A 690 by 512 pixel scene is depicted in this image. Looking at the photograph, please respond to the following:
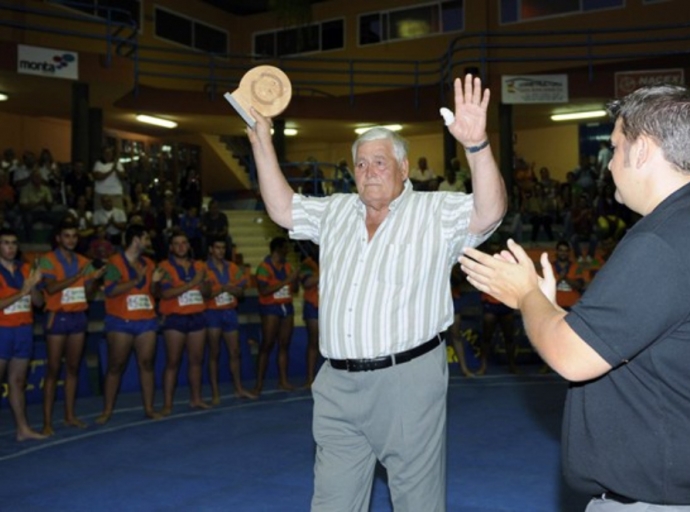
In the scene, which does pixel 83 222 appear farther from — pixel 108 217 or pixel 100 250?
pixel 100 250

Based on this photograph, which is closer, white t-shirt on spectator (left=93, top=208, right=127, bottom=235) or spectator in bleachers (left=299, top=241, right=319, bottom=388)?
spectator in bleachers (left=299, top=241, right=319, bottom=388)

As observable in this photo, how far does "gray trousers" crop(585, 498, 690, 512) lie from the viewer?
2088 millimetres

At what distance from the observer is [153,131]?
74.0 ft

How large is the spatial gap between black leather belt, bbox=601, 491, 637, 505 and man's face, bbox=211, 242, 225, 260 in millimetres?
7942

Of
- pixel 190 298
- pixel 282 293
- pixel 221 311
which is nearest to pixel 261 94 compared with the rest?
pixel 190 298

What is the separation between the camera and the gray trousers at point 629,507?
209cm

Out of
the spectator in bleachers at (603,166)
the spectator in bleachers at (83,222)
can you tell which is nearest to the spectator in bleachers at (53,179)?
the spectator in bleachers at (83,222)

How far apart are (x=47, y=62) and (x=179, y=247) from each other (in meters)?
6.57

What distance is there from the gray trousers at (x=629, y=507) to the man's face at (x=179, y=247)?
24.3 feet

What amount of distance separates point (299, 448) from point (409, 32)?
17544 millimetres

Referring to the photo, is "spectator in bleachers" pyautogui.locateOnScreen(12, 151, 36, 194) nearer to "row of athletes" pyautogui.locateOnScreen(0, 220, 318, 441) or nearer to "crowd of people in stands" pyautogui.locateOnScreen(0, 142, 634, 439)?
"crowd of people in stands" pyautogui.locateOnScreen(0, 142, 634, 439)

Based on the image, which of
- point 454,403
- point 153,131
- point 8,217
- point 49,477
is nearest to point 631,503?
point 49,477

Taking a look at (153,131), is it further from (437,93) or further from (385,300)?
(385,300)

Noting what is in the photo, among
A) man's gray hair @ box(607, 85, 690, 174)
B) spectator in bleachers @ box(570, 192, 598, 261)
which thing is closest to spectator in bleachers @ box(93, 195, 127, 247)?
spectator in bleachers @ box(570, 192, 598, 261)
